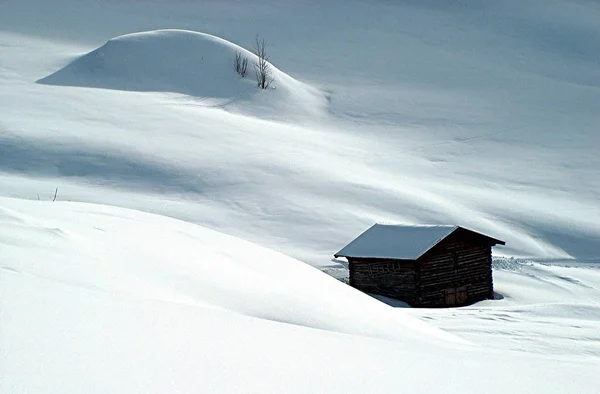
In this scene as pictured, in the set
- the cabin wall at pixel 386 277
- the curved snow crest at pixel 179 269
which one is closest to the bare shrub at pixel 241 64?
the cabin wall at pixel 386 277

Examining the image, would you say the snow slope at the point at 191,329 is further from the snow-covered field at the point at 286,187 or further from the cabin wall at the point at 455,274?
the cabin wall at the point at 455,274

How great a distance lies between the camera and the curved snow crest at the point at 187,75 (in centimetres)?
4878

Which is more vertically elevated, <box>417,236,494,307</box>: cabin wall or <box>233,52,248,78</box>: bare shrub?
<box>233,52,248,78</box>: bare shrub

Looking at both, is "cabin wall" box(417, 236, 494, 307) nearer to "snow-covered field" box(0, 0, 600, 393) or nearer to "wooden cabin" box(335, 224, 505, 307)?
"wooden cabin" box(335, 224, 505, 307)

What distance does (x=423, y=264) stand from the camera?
20.3 metres

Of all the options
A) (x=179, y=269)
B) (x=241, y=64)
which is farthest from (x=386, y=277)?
(x=241, y=64)

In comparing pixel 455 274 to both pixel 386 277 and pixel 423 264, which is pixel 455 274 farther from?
pixel 386 277

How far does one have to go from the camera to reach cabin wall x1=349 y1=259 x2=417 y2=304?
2027 cm

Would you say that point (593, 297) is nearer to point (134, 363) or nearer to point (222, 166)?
point (222, 166)

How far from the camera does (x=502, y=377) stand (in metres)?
4.08

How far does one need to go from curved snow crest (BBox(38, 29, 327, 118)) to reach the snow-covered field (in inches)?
6.5

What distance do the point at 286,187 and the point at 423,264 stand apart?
44.1ft

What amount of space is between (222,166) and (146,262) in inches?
1168

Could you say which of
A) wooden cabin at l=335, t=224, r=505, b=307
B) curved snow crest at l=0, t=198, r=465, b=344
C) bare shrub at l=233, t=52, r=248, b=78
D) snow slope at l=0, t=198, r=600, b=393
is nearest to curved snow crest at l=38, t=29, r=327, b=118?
bare shrub at l=233, t=52, r=248, b=78
